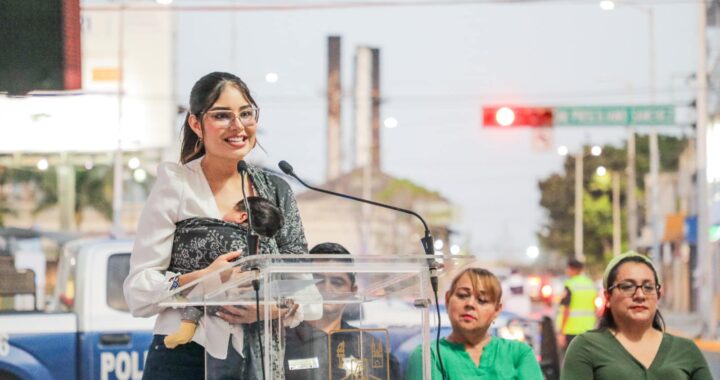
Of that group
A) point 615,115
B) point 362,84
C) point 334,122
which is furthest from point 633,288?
point 362,84

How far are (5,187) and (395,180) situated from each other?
39.7 m

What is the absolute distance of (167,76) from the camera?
180 feet

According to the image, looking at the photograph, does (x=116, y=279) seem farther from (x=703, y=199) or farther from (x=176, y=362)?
(x=703, y=199)

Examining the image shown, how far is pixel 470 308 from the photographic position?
6172mm

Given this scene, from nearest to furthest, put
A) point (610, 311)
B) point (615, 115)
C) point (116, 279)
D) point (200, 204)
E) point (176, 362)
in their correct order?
1. point (176, 362)
2. point (200, 204)
3. point (610, 311)
4. point (116, 279)
5. point (615, 115)

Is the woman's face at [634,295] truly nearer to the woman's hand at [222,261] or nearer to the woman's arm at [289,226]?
the woman's arm at [289,226]

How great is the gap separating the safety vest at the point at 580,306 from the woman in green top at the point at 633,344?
11661 millimetres

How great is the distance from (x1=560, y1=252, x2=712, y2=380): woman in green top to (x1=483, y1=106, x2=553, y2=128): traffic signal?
26.9 meters

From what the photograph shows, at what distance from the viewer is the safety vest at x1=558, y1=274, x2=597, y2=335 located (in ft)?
58.3

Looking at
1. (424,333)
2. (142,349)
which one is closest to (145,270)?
(424,333)

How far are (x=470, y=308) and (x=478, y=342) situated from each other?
5.6 inches

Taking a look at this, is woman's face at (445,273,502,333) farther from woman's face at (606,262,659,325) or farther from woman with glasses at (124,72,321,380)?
woman with glasses at (124,72,321,380)

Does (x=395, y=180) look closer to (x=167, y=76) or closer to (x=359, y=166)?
(x=359, y=166)

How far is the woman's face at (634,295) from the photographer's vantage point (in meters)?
5.96
